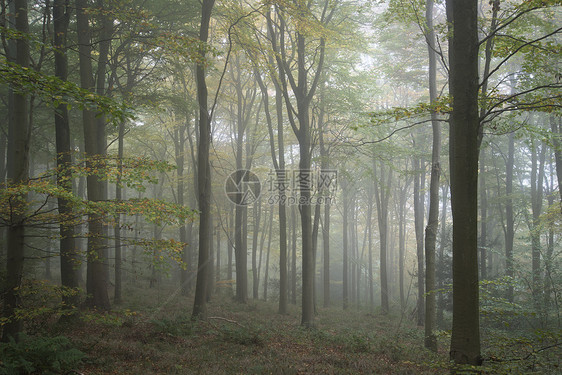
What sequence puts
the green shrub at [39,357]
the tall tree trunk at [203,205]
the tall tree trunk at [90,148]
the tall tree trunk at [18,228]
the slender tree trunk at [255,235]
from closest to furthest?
the green shrub at [39,357] < the tall tree trunk at [18,228] < the tall tree trunk at [90,148] < the tall tree trunk at [203,205] < the slender tree trunk at [255,235]

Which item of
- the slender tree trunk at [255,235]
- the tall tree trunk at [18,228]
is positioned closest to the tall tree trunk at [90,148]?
the tall tree trunk at [18,228]

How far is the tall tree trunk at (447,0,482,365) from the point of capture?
423 cm

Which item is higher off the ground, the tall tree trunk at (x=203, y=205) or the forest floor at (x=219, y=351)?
the tall tree trunk at (x=203, y=205)

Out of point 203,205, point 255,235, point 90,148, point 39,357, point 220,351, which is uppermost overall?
point 90,148

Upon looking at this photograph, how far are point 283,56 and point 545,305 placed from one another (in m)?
12.4

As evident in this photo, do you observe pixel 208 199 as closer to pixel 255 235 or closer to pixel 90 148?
pixel 90 148

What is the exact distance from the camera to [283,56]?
1164 cm

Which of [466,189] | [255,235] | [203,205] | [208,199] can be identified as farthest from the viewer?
[255,235]

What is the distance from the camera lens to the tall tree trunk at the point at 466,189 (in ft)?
13.9

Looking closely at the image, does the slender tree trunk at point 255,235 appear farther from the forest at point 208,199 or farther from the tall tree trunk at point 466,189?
the tall tree trunk at point 466,189

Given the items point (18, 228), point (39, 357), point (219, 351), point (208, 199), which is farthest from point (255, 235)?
point (39, 357)

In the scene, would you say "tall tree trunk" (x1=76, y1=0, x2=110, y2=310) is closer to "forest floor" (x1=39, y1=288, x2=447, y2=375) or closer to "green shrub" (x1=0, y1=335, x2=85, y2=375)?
"forest floor" (x1=39, y1=288, x2=447, y2=375)

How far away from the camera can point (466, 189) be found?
4289mm

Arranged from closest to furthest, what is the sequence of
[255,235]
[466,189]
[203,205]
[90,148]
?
[466,189] → [90,148] → [203,205] → [255,235]
